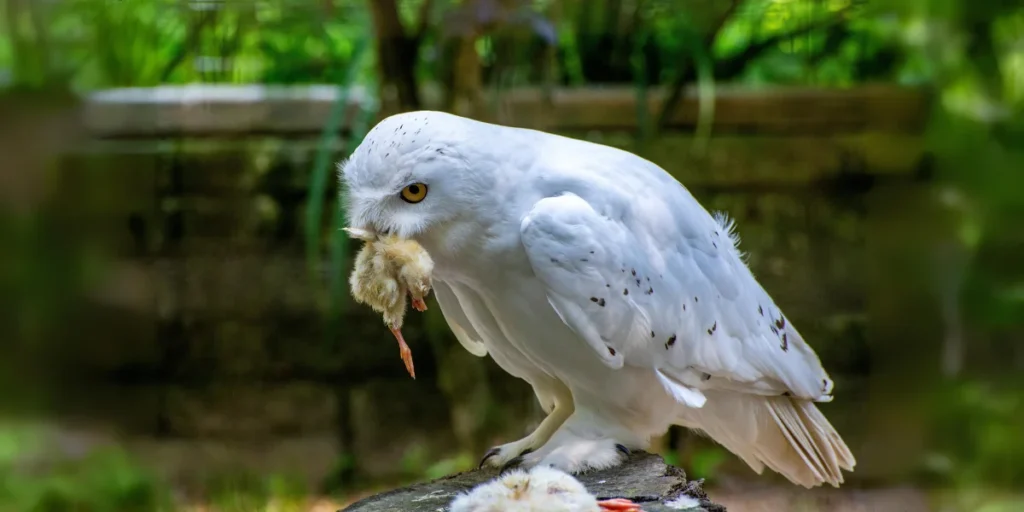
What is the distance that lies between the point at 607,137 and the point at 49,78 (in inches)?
56.0

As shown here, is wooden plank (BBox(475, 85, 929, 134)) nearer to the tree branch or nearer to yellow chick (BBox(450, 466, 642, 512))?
the tree branch

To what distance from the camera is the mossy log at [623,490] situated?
3.26ft

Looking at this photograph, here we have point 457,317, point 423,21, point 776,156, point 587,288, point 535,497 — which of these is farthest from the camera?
point 776,156

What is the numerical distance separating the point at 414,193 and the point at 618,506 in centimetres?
41

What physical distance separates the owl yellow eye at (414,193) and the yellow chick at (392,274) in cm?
5

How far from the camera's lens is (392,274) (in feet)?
3.13

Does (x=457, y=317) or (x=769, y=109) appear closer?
(x=457, y=317)

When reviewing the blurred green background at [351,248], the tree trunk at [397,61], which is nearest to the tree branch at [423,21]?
the tree trunk at [397,61]

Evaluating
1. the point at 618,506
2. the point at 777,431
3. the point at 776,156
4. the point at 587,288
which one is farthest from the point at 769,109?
the point at 618,506

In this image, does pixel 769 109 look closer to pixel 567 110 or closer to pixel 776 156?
pixel 776 156

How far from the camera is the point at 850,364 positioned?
2.35 m

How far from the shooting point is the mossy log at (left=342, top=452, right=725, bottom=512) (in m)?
0.99

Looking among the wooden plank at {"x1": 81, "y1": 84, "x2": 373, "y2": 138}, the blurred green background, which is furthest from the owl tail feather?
the wooden plank at {"x1": 81, "y1": 84, "x2": 373, "y2": 138}

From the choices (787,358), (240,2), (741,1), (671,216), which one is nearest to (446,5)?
(240,2)
